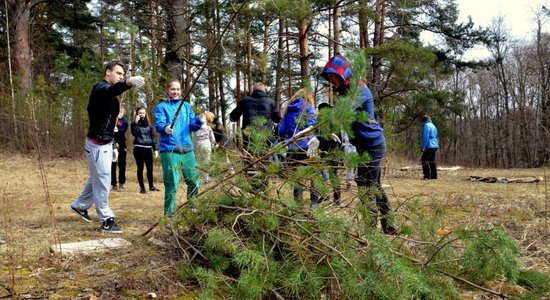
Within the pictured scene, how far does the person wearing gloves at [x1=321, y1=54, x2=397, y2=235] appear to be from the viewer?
10.5ft

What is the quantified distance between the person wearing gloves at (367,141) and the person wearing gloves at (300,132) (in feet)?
0.92

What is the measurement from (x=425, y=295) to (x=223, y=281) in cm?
118

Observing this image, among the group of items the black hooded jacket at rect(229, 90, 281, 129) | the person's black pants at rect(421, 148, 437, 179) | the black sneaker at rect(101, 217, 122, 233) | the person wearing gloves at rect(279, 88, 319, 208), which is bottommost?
the black sneaker at rect(101, 217, 122, 233)

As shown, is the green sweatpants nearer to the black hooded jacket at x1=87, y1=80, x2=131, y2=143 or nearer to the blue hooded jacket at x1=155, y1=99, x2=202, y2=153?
the blue hooded jacket at x1=155, y1=99, x2=202, y2=153

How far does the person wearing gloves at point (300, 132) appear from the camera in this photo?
322 centimetres

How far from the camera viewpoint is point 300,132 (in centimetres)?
310

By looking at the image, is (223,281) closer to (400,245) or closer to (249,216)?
(249,216)

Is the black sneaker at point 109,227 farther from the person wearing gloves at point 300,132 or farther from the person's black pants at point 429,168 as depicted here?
the person's black pants at point 429,168

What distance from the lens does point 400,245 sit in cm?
293

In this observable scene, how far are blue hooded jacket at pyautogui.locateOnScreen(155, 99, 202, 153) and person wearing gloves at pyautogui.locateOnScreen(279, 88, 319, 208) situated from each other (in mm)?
1024

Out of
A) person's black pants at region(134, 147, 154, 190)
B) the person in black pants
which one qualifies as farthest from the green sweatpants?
the person in black pants

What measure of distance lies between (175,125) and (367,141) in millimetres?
1939

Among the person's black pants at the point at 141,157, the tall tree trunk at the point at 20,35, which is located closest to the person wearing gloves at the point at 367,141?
the person's black pants at the point at 141,157

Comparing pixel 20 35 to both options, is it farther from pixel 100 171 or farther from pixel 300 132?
pixel 300 132
